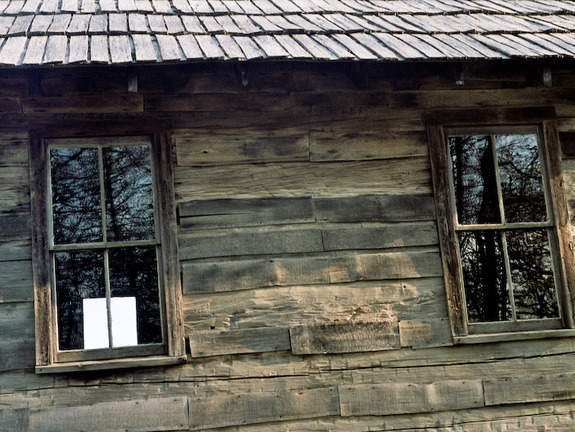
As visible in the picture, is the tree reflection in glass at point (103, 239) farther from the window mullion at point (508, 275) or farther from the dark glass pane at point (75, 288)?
the window mullion at point (508, 275)

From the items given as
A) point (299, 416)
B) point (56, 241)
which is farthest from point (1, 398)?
point (299, 416)

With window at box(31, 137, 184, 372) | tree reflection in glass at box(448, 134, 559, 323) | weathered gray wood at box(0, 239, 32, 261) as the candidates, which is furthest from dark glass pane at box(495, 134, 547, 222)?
weathered gray wood at box(0, 239, 32, 261)

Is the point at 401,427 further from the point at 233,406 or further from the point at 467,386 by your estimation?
the point at 233,406

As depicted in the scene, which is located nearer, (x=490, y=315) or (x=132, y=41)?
(x=132, y=41)

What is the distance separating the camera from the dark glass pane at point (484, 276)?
5.12 meters

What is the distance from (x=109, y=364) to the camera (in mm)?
4574

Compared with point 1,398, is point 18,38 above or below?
above

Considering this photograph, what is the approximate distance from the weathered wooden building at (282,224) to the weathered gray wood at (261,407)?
1cm

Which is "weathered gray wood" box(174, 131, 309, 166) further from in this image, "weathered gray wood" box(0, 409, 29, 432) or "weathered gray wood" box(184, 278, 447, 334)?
"weathered gray wood" box(0, 409, 29, 432)

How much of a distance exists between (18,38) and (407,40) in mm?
2684

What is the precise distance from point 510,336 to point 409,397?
85 cm

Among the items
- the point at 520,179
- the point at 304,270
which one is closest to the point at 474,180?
the point at 520,179

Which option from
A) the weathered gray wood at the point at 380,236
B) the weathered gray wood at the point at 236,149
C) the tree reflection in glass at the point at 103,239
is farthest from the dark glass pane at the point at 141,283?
the weathered gray wood at the point at 380,236

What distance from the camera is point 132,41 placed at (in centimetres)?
472
